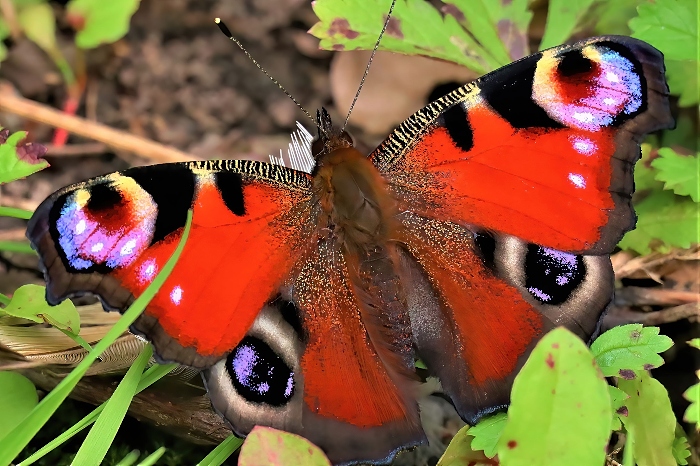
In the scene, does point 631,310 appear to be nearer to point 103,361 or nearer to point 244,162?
point 244,162

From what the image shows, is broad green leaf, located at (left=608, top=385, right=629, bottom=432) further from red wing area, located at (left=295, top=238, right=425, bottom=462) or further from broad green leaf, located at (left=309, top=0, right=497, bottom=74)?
broad green leaf, located at (left=309, top=0, right=497, bottom=74)

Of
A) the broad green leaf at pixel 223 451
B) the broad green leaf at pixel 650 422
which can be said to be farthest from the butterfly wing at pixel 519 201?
the broad green leaf at pixel 223 451

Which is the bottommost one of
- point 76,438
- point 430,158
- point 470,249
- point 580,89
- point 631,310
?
point 76,438

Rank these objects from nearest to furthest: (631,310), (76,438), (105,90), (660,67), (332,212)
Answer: (660,67) → (332,212) → (76,438) → (631,310) → (105,90)

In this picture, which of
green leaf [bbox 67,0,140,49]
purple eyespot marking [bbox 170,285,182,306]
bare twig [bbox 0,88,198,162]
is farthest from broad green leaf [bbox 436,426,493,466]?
green leaf [bbox 67,0,140,49]

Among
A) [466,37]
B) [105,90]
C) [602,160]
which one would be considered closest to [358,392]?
[602,160]

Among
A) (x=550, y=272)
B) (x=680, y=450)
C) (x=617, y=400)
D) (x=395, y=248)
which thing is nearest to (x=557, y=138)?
(x=550, y=272)

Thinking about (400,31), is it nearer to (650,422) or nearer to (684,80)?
(684,80)

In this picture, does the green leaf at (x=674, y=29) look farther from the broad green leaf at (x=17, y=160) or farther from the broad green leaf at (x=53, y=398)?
the broad green leaf at (x=17, y=160)
